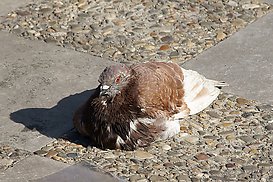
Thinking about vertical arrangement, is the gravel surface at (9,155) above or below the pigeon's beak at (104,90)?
below

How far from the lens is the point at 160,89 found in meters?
6.61

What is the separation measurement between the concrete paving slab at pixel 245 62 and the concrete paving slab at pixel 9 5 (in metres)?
2.12

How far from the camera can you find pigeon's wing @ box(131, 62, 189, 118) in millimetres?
6504

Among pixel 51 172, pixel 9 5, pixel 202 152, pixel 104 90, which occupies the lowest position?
pixel 202 152

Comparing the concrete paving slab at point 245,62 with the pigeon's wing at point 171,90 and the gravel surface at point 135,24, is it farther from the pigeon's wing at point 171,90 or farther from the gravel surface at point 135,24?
the pigeon's wing at point 171,90

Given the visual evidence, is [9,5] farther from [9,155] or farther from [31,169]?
[31,169]

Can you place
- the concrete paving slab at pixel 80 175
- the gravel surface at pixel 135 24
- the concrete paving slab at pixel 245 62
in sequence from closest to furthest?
the concrete paving slab at pixel 80 175
the concrete paving slab at pixel 245 62
the gravel surface at pixel 135 24

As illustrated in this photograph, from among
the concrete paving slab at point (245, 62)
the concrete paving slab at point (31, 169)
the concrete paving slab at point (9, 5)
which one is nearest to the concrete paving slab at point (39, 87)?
the concrete paving slab at point (31, 169)

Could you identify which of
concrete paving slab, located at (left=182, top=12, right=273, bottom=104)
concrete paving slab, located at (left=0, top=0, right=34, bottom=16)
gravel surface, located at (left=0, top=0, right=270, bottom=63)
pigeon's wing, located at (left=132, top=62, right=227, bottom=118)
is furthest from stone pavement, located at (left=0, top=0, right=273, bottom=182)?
concrete paving slab, located at (left=0, top=0, right=34, bottom=16)

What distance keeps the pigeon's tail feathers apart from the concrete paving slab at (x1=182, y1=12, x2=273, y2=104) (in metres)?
0.30

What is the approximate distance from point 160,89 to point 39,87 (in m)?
1.37

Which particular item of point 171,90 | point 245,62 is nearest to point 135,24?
point 245,62

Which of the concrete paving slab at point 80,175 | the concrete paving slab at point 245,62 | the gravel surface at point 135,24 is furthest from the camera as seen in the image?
the gravel surface at point 135,24

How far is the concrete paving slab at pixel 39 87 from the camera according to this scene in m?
6.91
